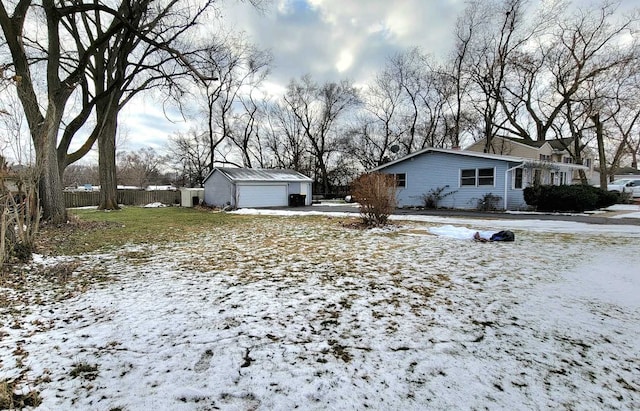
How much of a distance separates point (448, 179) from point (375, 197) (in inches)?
362

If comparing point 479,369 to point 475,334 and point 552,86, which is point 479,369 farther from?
point 552,86

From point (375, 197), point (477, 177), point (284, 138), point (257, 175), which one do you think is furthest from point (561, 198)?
point (284, 138)

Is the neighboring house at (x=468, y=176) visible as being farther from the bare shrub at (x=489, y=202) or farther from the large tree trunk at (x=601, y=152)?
the large tree trunk at (x=601, y=152)

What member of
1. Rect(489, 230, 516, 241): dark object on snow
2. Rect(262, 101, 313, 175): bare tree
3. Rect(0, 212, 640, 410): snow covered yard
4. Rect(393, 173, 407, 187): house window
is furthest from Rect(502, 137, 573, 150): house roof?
Rect(0, 212, 640, 410): snow covered yard

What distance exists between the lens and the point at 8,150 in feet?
17.5

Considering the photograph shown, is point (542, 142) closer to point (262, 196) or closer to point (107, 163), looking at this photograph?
point (262, 196)

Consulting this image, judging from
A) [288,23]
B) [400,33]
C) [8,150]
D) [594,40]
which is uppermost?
[594,40]

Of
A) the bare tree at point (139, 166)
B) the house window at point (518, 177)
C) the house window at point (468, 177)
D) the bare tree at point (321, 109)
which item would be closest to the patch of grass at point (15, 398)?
the house window at point (468, 177)

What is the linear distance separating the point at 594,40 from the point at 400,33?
1496cm

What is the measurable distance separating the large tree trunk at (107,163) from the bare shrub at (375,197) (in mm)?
14766

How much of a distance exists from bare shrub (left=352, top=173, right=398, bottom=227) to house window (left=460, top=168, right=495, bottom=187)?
8.29 metres

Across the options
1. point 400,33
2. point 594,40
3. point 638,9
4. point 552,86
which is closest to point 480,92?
point 552,86

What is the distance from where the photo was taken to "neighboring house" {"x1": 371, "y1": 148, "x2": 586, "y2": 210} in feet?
50.5

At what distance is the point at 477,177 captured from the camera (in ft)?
53.0
